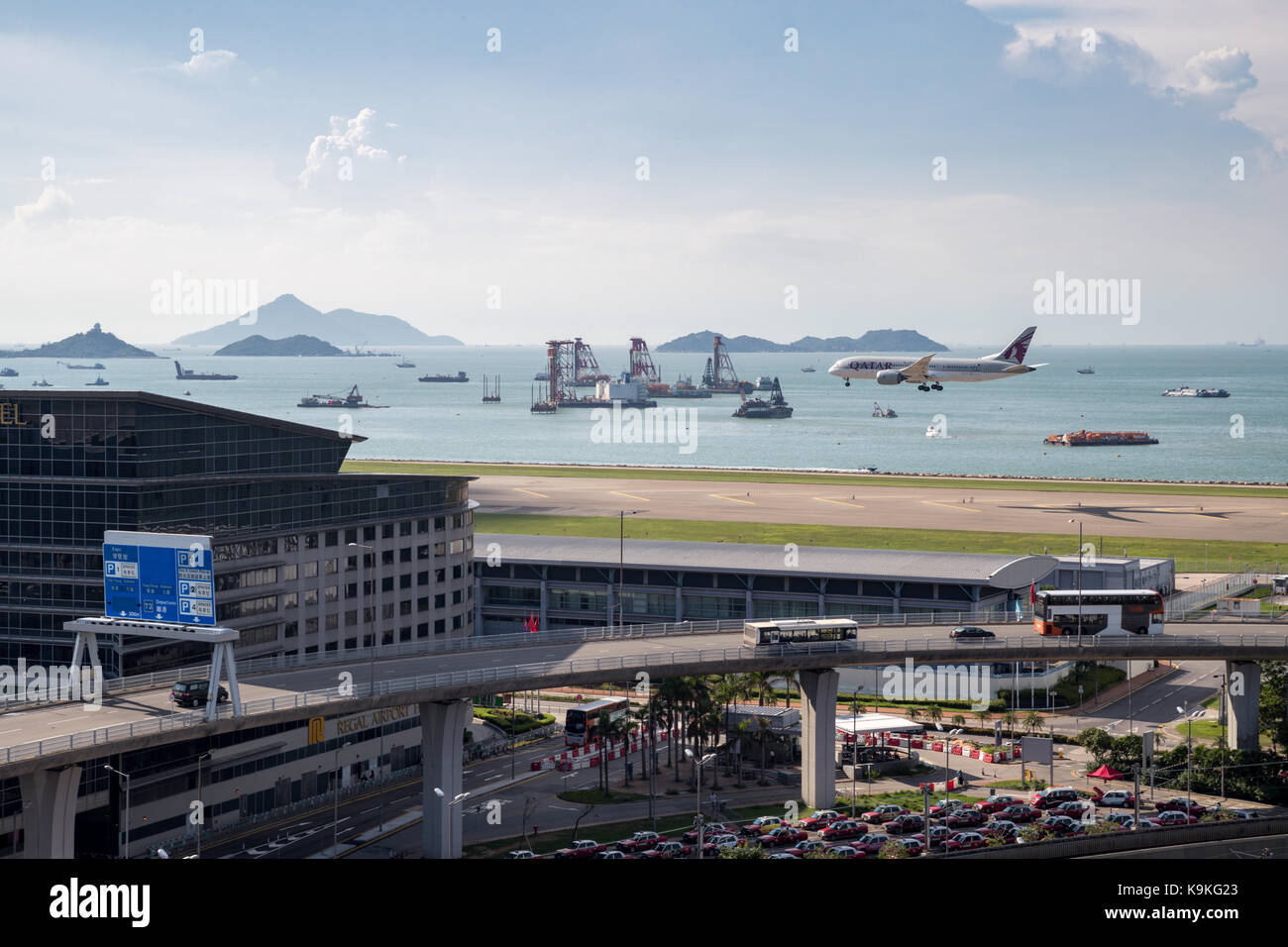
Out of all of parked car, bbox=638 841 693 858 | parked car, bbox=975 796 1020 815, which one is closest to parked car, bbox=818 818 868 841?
parked car, bbox=975 796 1020 815

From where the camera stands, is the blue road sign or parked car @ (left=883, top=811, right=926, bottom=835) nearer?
the blue road sign

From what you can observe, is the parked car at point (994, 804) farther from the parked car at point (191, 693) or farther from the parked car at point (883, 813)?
the parked car at point (191, 693)

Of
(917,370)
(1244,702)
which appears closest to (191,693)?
(1244,702)

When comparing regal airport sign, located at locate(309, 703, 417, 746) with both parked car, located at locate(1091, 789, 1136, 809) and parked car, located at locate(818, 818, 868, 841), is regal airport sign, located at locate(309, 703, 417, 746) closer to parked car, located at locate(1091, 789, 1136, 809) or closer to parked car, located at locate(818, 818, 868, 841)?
parked car, located at locate(818, 818, 868, 841)

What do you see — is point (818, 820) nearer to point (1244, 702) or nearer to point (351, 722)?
point (351, 722)
